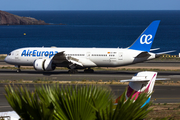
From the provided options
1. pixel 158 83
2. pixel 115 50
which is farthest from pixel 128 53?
pixel 158 83

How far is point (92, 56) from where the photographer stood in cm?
4197

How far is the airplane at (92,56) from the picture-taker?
40719mm

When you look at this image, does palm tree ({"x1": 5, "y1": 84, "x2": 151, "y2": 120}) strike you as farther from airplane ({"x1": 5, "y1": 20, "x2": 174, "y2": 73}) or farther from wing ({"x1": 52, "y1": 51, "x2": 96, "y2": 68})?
wing ({"x1": 52, "y1": 51, "x2": 96, "y2": 68})

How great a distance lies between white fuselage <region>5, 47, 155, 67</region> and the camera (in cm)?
4100

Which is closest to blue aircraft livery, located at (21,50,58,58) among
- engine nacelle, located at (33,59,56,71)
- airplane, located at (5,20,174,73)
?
airplane, located at (5,20,174,73)

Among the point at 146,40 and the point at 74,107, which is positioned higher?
the point at 146,40

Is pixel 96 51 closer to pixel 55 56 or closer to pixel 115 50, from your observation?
pixel 115 50

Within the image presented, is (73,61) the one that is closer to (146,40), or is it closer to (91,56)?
(91,56)

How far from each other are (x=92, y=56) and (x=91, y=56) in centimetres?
15

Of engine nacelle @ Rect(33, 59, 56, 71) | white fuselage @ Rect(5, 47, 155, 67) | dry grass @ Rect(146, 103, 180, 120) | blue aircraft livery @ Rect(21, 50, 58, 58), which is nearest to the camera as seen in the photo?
dry grass @ Rect(146, 103, 180, 120)

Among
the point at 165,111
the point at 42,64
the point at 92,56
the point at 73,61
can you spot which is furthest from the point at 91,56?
the point at 165,111

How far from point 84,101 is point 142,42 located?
114 ft

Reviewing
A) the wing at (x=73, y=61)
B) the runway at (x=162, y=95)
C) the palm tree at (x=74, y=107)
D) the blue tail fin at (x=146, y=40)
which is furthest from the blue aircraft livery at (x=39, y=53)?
the palm tree at (x=74, y=107)

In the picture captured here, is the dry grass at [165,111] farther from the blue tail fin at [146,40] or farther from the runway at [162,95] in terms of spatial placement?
the blue tail fin at [146,40]
